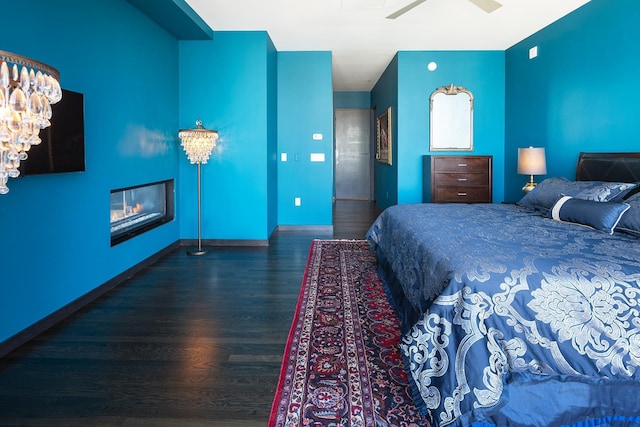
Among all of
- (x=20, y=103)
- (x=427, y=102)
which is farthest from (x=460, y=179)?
(x=20, y=103)

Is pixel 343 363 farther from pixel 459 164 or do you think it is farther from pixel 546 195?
pixel 459 164

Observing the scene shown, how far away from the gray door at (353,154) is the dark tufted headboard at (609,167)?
7019 mm

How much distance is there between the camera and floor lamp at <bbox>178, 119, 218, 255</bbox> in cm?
506

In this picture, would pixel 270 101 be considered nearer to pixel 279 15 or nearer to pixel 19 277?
pixel 279 15

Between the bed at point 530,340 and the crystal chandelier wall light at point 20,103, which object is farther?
the bed at point 530,340

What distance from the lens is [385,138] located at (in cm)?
838

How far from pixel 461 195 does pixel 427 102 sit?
4.75ft

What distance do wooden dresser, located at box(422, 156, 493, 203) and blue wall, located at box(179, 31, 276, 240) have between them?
7.44 ft

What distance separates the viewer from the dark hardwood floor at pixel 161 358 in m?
1.93

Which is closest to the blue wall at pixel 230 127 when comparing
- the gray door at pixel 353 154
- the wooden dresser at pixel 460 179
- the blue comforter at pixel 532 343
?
the wooden dresser at pixel 460 179

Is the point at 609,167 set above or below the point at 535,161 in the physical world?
below

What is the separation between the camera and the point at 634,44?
3893mm

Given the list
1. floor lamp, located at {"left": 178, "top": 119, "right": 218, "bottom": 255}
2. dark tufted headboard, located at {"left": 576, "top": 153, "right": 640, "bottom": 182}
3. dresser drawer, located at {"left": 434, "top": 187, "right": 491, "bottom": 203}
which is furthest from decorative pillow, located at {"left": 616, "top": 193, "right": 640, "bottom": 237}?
floor lamp, located at {"left": 178, "top": 119, "right": 218, "bottom": 255}

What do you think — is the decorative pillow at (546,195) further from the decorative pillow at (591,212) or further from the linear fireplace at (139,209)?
the linear fireplace at (139,209)
